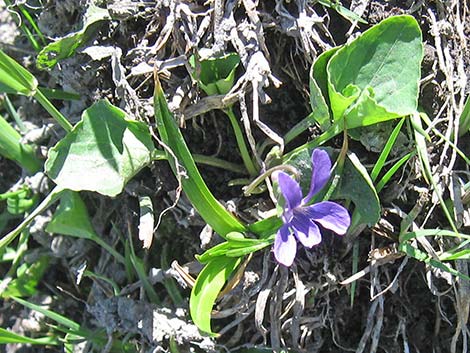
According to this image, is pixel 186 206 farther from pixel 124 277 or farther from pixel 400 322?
pixel 400 322

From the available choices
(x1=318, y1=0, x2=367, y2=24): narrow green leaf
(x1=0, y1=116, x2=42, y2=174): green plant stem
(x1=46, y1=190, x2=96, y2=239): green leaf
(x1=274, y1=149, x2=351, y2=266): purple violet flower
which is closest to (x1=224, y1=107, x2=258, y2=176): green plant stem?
(x1=274, y1=149, x2=351, y2=266): purple violet flower

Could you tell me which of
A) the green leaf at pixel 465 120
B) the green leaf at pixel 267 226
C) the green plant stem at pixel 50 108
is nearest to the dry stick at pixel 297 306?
the green leaf at pixel 267 226

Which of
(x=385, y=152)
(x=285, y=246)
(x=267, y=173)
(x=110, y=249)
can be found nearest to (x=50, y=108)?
(x=110, y=249)

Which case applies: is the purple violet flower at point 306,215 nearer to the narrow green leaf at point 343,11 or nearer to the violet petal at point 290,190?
the violet petal at point 290,190

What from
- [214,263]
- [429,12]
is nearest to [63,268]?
[214,263]

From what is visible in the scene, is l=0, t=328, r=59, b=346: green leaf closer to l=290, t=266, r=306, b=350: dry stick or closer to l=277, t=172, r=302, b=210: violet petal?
l=290, t=266, r=306, b=350: dry stick

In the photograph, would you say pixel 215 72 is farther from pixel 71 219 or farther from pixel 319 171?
pixel 71 219
